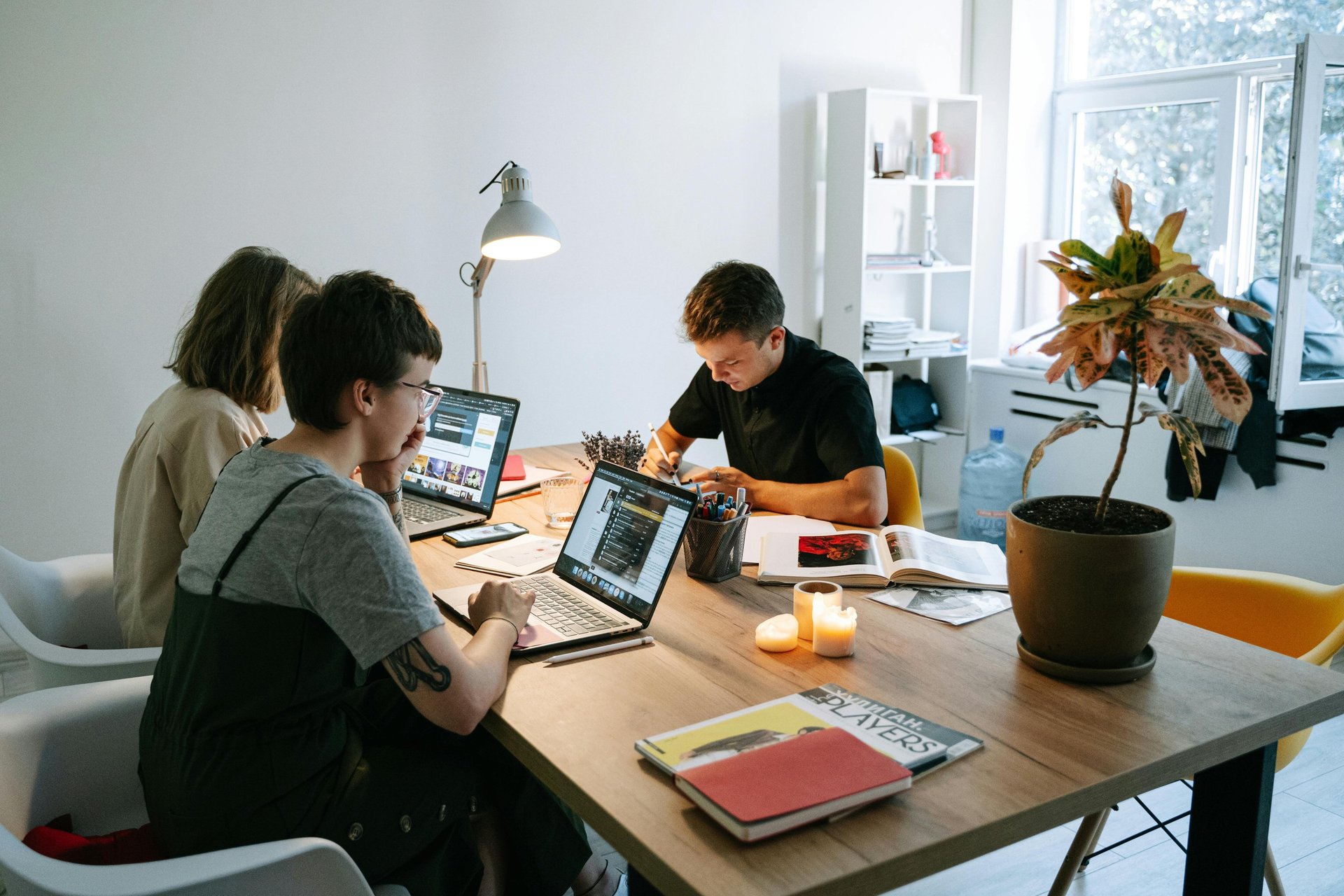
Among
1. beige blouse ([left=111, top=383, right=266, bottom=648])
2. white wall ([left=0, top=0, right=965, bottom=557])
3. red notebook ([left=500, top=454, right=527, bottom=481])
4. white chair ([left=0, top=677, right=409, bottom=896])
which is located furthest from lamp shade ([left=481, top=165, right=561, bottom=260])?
white chair ([left=0, top=677, right=409, bottom=896])

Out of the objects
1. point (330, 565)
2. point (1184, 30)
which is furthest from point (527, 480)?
point (1184, 30)

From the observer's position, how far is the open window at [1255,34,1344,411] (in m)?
3.44

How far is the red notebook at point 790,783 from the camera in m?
1.12

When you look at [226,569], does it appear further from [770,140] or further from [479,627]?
[770,140]

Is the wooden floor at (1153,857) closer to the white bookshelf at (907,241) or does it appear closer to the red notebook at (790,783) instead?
the red notebook at (790,783)

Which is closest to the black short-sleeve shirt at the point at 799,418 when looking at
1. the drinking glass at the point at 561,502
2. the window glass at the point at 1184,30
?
the drinking glass at the point at 561,502

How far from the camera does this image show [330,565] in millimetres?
1353

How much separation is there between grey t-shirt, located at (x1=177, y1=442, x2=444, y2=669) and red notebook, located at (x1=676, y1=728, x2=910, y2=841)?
0.43 m

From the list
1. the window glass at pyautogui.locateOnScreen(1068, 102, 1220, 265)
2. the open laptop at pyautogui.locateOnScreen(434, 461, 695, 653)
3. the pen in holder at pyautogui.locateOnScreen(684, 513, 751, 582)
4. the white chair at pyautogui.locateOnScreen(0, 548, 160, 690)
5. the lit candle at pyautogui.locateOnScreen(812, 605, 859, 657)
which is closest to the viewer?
the lit candle at pyautogui.locateOnScreen(812, 605, 859, 657)

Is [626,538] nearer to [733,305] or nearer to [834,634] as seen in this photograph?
[834,634]

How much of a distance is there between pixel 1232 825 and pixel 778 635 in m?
0.67

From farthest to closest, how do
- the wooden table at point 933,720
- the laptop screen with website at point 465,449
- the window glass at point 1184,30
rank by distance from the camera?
the window glass at point 1184,30, the laptop screen with website at point 465,449, the wooden table at point 933,720

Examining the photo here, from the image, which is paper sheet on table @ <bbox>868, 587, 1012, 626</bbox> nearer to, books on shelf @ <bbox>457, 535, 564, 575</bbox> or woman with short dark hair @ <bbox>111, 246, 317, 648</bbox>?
books on shelf @ <bbox>457, 535, 564, 575</bbox>

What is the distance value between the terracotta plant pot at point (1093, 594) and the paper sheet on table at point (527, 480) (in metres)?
1.47
